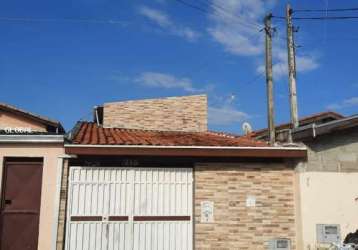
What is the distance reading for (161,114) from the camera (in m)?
16.2

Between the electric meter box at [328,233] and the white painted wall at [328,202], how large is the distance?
9 centimetres

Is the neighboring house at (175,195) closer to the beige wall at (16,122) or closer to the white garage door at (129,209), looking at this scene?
the white garage door at (129,209)

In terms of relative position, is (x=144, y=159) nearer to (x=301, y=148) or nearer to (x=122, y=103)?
(x=301, y=148)

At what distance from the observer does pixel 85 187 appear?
432 inches

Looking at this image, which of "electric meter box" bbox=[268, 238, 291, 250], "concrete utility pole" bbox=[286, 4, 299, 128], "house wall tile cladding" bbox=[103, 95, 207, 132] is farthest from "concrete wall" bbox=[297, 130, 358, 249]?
"house wall tile cladding" bbox=[103, 95, 207, 132]

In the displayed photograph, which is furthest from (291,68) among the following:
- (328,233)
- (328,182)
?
(328,233)

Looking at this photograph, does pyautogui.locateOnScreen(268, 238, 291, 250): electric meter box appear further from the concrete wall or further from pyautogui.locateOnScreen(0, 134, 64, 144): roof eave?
pyautogui.locateOnScreen(0, 134, 64, 144): roof eave

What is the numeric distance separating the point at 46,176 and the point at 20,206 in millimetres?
895

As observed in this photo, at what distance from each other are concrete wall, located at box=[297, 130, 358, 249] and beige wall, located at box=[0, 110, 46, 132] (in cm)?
988

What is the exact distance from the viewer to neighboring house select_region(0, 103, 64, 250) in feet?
34.8

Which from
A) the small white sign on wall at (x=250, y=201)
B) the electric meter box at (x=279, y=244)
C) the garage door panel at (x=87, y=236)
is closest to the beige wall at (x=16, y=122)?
the garage door panel at (x=87, y=236)

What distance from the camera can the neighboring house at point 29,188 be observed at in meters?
10.6

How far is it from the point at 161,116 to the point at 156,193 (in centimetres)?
524

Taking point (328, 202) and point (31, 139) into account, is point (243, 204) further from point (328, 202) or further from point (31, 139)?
point (31, 139)
